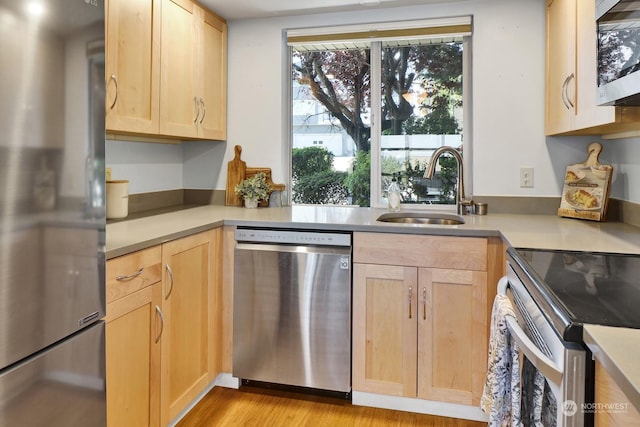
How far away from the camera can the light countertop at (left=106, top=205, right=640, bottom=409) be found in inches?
64.1

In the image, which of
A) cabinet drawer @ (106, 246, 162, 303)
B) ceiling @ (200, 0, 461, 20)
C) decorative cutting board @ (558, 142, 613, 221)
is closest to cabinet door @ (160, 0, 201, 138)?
ceiling @ (200, 0, 461, 20)

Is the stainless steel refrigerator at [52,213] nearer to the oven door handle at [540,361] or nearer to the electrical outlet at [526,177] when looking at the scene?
Answer: the oven door handle at [540,361]

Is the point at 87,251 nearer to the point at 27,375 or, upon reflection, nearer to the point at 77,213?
the point at 77,213

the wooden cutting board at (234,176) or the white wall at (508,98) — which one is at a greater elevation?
the white wall at (508,98)

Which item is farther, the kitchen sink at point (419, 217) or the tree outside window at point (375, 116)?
the tree outside window at point (375, 116)

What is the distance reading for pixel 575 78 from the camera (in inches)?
75.5

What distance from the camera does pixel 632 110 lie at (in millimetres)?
1526

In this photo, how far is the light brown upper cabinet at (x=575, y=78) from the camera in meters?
1.65

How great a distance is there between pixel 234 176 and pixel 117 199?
901mm

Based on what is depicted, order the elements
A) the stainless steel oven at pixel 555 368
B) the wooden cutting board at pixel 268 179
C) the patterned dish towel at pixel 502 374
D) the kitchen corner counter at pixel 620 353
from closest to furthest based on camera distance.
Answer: the kitchen corner counter at pixel 620 353 < the stainless steel oven at pixel 555 368 < the patterned dish towel at pixel 502 374 < the wooden cutting board at pixel 268 179

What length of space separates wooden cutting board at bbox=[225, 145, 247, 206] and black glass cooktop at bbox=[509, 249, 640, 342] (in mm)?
1880

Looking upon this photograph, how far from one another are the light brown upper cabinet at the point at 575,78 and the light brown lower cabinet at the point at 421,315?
26.4 inches

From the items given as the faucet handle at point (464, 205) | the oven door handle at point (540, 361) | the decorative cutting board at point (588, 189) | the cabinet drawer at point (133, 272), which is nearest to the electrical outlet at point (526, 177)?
the decorative cutting board at point (588, 189)

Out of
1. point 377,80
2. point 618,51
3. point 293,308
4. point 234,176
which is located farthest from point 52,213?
point 377,80
